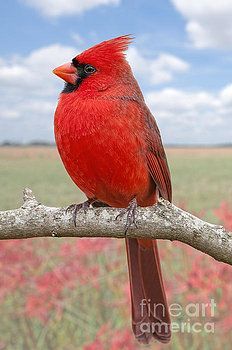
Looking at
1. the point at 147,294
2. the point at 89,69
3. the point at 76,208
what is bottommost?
the point at 147,294

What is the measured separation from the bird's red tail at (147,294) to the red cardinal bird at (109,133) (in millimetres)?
131

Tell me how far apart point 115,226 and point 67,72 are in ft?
0.94

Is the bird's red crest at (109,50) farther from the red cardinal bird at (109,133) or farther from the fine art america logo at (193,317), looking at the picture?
the fine art america logo at (193,317)

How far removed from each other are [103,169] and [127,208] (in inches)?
3.1

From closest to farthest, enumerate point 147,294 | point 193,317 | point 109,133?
point 109,133, point 147,294, point 193,317

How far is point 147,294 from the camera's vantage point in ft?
3.93

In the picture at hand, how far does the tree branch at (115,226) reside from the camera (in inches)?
39.6

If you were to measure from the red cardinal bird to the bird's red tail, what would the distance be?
0.13m

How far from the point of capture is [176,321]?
1.75 m

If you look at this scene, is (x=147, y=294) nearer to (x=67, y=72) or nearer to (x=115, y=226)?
(x=115, y=226)

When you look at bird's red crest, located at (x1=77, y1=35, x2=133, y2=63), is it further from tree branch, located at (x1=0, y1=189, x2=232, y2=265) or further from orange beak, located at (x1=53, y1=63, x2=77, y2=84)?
tree branch, located at (x1=0, y1=189, x2=232, y2=265)

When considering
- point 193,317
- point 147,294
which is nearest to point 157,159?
point 147,294

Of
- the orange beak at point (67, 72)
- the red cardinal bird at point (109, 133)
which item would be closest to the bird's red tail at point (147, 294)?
the red cardinal bird at point (109, 133)

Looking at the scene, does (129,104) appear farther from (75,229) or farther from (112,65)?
(75,229)
